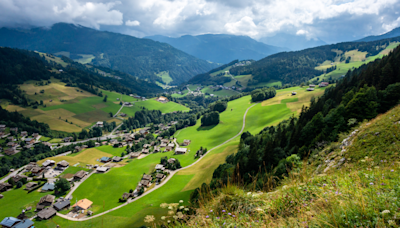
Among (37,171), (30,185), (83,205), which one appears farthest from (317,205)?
(37,171)

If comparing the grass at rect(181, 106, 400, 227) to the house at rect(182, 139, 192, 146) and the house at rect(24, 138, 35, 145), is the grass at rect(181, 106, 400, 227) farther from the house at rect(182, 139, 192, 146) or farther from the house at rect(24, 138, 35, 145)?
the house at rect(24, 138, 35, 145)

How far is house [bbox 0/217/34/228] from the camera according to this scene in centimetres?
4044

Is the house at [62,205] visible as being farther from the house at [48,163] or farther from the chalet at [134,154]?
the chalet at [134,154]

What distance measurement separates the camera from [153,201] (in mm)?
48125

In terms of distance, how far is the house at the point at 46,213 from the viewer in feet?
144

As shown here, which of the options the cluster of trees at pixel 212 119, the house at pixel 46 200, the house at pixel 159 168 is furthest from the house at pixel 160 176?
the cluster of trees at pixel 212 119

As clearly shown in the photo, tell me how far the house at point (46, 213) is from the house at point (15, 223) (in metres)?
2.31

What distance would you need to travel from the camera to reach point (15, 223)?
41500mm

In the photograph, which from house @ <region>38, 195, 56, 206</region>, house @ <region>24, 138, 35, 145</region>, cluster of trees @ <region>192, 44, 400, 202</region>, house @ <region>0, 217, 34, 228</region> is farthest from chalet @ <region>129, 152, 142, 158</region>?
house @ <region>24, 138, 35, 145</region>

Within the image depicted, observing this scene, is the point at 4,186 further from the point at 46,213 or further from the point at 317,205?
the point at 317,205

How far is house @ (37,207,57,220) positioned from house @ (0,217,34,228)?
231cm

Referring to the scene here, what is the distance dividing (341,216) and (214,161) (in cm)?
6375

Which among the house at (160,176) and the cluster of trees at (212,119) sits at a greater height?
the cluster of trees at (212,119)

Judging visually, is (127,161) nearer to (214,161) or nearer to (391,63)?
(214,161)
